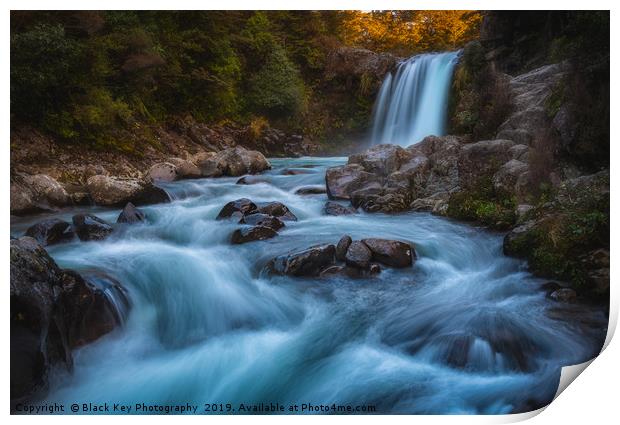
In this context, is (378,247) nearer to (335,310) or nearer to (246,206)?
(335,310)

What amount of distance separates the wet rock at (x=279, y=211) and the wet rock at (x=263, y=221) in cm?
4

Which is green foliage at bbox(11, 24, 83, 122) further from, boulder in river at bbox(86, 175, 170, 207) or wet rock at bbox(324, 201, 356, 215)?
wet rock at bbox(324, 201, 356, 215)

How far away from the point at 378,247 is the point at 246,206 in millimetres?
1066

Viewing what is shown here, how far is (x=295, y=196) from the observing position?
168 inches

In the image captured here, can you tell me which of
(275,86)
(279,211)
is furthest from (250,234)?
(275,86)

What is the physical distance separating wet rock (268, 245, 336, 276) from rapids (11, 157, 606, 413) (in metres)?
0.07

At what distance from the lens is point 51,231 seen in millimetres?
3438

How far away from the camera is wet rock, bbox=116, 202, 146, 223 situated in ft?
12.8

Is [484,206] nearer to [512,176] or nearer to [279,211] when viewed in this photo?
[512,176]

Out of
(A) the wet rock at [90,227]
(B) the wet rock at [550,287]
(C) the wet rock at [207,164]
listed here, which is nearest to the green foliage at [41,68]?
(A) the wet rock at [90,227]

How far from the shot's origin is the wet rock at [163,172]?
416 centimetres

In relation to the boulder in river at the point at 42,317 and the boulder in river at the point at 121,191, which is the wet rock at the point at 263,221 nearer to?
the boulder in river at the point at 121,191

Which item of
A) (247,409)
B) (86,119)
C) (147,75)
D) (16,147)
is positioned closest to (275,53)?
(147,75)

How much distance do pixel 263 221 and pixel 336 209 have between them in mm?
729
